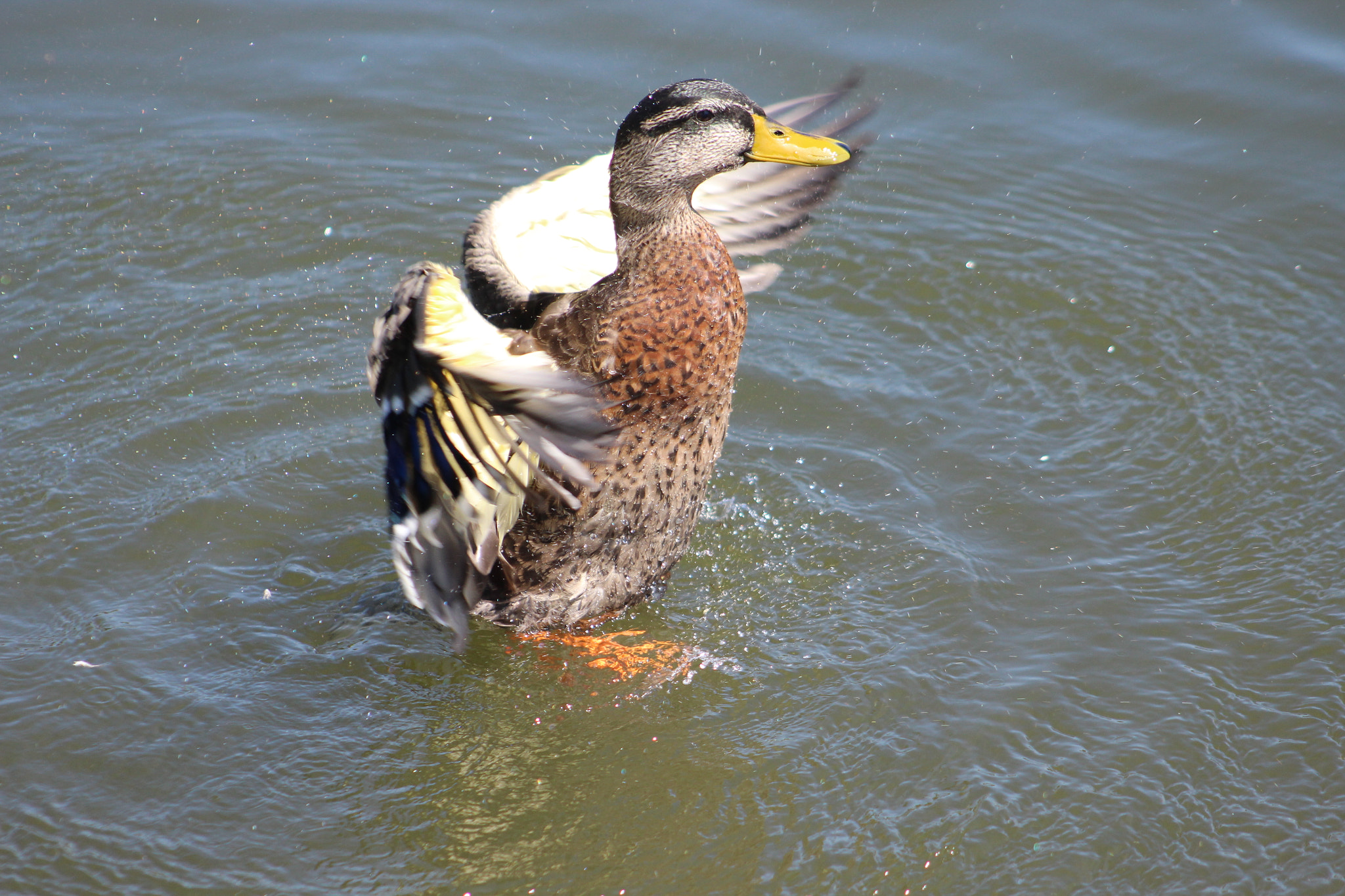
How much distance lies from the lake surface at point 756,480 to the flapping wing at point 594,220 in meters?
0.85

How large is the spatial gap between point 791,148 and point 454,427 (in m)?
1.45

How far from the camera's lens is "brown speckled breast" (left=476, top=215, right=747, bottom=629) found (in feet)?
11.9

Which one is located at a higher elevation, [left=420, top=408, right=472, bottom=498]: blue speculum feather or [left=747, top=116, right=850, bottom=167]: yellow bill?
[left=747, top=116, right=850, bottom=167]: yellow bill

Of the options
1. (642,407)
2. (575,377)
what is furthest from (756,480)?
(575,377)

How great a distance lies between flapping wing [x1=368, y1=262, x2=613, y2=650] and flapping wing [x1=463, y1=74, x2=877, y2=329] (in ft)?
2.89

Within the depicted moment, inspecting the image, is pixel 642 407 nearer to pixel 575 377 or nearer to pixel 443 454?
pixel 575 377

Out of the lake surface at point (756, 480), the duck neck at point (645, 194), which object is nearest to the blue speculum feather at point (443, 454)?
the duck neck at point (645, 194)

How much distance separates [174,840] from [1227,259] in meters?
5.32

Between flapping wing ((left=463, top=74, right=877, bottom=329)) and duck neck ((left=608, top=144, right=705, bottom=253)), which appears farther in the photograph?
flapping wing ((left=463, top=74, right=877, bottom=329))

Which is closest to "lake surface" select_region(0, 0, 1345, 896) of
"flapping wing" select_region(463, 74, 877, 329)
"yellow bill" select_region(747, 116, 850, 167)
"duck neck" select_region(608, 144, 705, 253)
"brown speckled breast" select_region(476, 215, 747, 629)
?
"brown speckled breast" select_region(476, 215, 747, 629)

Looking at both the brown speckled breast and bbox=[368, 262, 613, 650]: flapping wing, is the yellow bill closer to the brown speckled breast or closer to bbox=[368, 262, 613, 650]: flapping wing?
the brown speckled breast

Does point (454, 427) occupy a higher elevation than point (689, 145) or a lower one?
lower

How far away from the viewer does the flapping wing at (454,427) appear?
9.55 ft

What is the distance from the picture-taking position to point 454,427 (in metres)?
3.07
